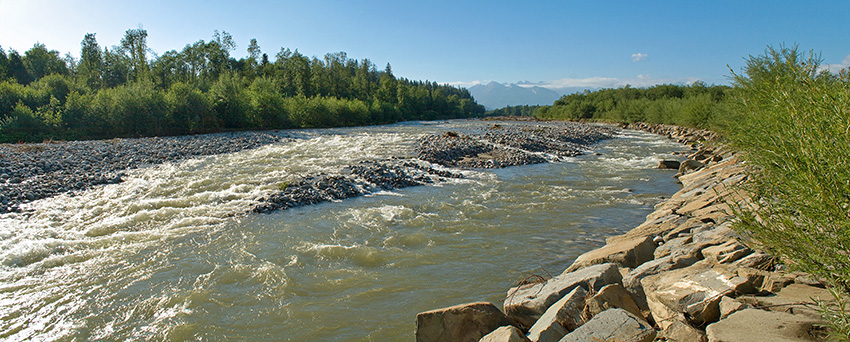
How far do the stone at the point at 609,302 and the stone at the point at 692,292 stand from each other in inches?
8.2

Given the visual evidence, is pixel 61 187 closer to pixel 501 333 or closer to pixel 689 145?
pixel 501 333

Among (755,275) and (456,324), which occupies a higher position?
(755,275)

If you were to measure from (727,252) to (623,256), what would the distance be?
139 centimetres

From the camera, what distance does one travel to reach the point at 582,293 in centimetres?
458

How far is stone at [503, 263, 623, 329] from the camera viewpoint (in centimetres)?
484

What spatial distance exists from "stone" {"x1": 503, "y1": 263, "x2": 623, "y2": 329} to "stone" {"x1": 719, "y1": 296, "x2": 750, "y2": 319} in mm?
1282

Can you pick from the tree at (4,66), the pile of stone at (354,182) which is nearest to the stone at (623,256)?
the pile of stone at (354,182)

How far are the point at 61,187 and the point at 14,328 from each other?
33.0 ft

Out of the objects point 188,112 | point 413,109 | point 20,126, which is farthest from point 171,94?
point 413,109

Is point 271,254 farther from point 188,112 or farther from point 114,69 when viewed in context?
point 114,69

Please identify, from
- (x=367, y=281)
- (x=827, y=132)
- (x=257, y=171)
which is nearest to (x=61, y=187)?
(x=257, y=171)

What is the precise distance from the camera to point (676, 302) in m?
4.05

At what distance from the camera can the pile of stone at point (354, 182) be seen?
11.8 m

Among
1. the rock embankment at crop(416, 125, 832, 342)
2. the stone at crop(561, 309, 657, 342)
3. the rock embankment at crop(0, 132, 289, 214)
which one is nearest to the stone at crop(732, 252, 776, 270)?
the rock embankment at crop(416, 125, 832, 342)
